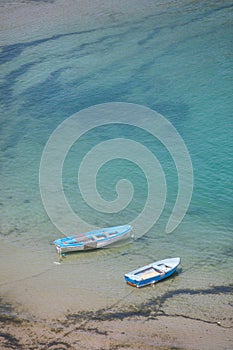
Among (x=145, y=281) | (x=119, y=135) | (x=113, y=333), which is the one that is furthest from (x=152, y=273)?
(x=119, y=135)

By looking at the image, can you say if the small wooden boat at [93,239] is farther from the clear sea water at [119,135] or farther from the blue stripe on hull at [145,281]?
the blue stripe on hull at [145,281]

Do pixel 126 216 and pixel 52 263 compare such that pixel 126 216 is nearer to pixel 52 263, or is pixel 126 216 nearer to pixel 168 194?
pixel 168 194

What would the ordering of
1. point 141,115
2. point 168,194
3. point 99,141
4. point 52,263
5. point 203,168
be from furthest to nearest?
1. point 141,115
2. point 99,141
3. point 203,168
4. point 168,194
5. point 52,263

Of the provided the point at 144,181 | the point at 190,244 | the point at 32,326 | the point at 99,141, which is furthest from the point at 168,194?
the point at 32,326

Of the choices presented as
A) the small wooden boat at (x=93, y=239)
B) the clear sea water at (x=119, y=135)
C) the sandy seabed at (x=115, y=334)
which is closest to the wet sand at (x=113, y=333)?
the sandy seabed at (x=115, y=334)

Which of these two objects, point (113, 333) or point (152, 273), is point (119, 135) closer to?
point (152, 273)

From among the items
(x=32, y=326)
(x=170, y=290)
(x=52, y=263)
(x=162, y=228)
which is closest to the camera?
(x=32, y=326)
